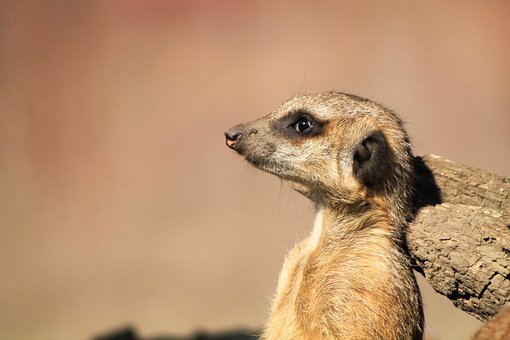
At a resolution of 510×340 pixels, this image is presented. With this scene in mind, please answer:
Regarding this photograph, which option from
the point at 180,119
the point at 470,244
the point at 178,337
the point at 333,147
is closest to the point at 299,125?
the point at 333,147

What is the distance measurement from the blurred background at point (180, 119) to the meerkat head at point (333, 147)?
2646 millimetres

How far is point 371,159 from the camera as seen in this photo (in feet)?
12.8

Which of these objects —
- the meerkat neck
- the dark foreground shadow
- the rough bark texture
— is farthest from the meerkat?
the dark foreground shadow

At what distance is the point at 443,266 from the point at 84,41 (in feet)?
15.4

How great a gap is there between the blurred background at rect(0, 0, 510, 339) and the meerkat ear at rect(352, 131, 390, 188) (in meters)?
2.85

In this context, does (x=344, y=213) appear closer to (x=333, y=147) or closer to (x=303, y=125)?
(x=333, y=147)

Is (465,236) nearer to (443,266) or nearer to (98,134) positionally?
(443,266)

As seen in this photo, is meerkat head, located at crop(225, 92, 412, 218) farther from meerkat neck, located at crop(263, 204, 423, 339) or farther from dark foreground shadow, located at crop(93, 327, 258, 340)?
dark foreground shadow, located at crop(93, 327, 258, 340)

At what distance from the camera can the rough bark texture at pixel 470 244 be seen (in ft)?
11.3

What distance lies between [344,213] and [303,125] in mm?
555

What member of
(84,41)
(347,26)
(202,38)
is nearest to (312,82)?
(347,26)

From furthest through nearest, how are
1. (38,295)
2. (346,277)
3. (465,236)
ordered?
(38,295)
(346,277)
(465,236)

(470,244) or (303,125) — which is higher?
(303,125)

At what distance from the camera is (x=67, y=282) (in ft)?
22.3
